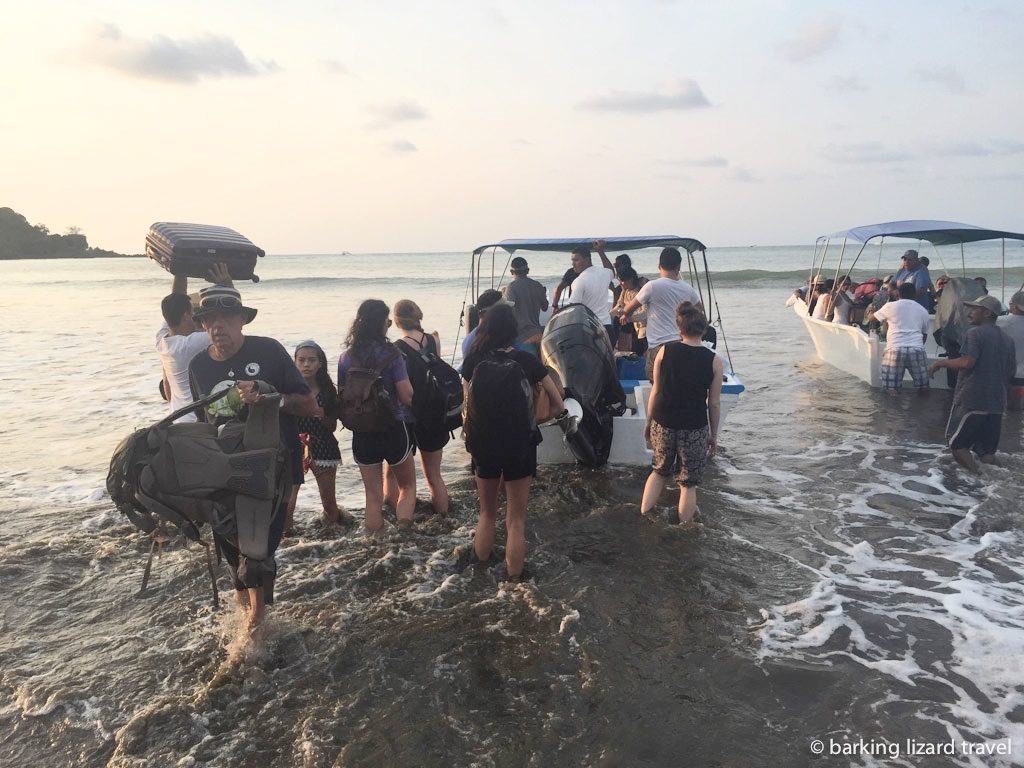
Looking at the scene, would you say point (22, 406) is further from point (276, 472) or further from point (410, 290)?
point (410, 290)

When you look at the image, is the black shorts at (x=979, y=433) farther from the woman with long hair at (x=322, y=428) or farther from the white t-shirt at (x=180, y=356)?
the white t-shirt at (x=180, y=356)

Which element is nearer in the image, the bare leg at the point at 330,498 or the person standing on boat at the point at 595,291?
the bare leg at the point at 330,498

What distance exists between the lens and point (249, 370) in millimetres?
3338

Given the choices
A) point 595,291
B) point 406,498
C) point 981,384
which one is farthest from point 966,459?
point 406,498

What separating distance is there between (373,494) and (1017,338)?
854 cm

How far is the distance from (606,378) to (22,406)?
8.44 m

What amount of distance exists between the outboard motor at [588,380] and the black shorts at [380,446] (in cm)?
184

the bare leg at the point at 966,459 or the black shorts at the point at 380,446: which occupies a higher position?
the black shorts at the point at 380,446

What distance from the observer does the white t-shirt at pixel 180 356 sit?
4230 millimetres

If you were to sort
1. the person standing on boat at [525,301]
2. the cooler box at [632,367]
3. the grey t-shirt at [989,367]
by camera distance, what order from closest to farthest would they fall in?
the grey t-shirt at [989,367]
the cooler box at [632,367]
the person standing on boat at [525,301]

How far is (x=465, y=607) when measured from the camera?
404 cm

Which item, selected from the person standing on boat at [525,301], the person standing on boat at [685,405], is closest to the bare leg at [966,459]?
the person standing on boat at [685,405]

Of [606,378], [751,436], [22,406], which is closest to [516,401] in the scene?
[606,378]

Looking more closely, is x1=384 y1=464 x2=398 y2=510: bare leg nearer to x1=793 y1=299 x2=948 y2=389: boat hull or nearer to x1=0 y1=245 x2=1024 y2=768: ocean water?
x1=0 y1=245 x2=1024 y2=768: ocean water
